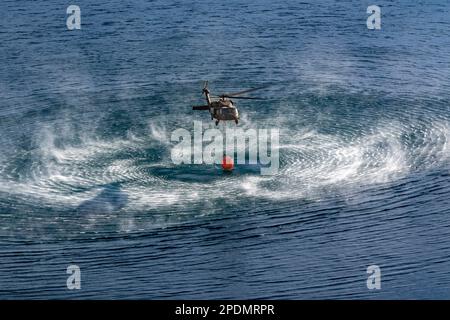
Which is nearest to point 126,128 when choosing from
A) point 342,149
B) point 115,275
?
point 342,149

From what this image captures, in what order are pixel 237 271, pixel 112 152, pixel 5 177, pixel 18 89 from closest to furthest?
pixel 237 271 < pixel 5 177 < pixel 112 152 < pixel 18 89

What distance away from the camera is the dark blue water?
9950 centimetres

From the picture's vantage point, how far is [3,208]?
361 feet

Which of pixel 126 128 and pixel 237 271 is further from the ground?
pixel 126 128

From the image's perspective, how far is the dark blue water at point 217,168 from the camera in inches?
3917

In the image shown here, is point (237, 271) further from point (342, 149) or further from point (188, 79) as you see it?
point (188, 79)

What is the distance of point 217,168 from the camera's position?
119875mm

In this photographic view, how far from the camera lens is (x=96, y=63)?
153 meters

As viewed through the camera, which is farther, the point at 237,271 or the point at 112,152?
the point at 112,152

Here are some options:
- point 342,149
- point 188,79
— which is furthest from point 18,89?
point 342,149

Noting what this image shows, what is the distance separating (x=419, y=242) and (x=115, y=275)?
33219mm

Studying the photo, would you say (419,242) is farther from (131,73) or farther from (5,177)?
(131,73)
